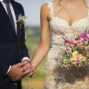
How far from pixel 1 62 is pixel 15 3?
1.10 m

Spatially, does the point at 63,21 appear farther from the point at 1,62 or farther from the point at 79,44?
the point at 1,62

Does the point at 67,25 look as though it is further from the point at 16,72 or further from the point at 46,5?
the point at 16,72

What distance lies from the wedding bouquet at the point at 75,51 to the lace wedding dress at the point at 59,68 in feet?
1.48

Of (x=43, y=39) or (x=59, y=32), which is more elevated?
(x=59, y=32)

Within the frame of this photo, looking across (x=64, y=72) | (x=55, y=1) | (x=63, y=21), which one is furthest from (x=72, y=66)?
(x=55, y=1)

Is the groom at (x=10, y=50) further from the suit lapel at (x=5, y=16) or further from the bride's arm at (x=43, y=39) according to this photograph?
the bride's arm at (x=43, y=39)

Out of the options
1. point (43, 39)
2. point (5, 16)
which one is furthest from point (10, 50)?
point (43, 39)

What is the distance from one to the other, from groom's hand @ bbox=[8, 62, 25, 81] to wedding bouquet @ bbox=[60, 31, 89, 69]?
3.06 ft

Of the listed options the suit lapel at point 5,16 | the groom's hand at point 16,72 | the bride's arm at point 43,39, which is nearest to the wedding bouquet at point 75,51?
the bride's arm at point 43,39

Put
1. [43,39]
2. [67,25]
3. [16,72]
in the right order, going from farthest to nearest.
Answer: [43,39], [67,25], [16,72]

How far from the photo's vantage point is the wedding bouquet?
6.77 m

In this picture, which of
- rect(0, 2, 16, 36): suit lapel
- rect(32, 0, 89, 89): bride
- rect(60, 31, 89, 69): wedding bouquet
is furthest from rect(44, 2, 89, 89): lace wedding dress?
rect(0, 2, 16, 36): suit lapel

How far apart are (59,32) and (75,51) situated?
747 millimetres

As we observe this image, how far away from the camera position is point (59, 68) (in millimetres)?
7410
